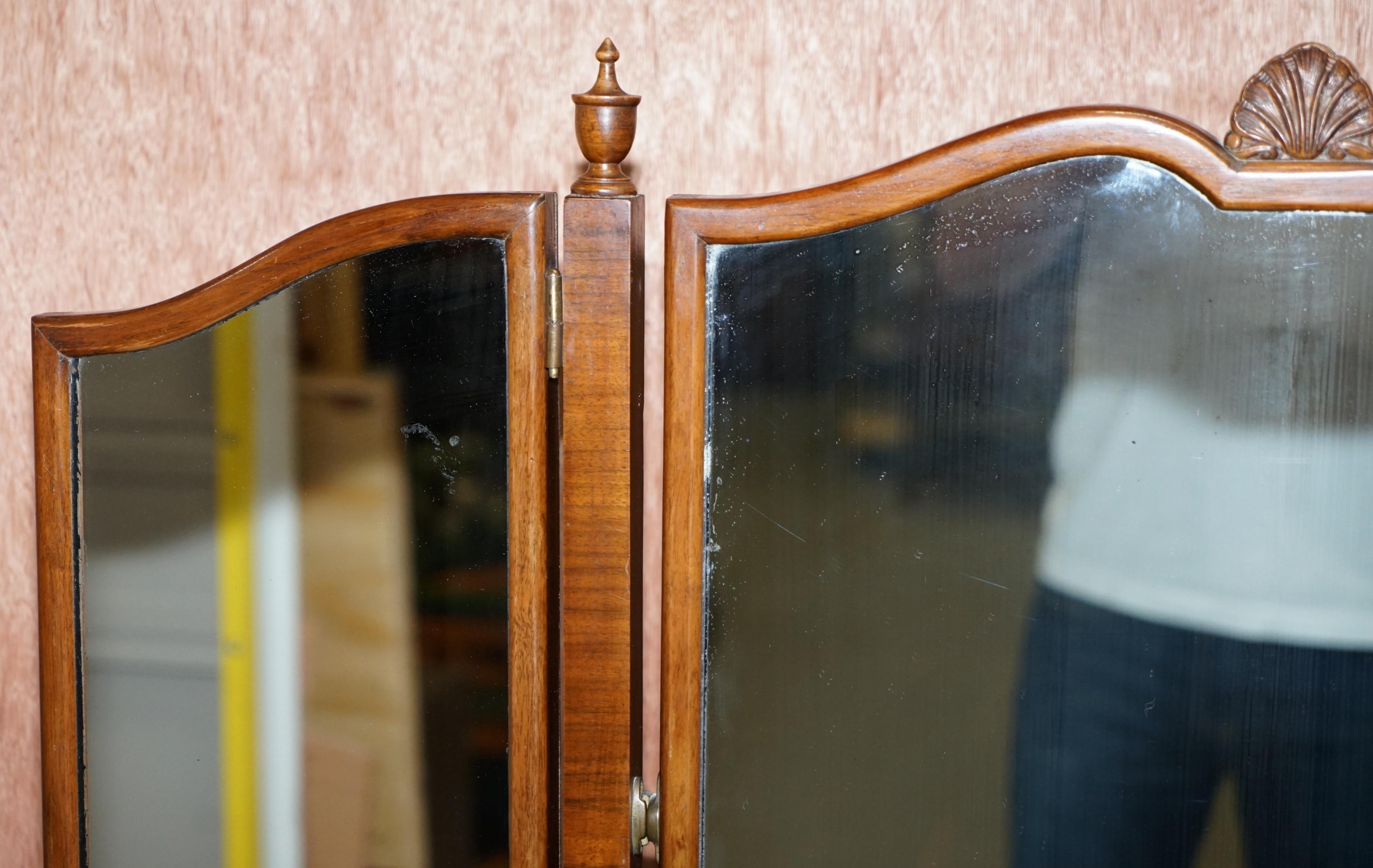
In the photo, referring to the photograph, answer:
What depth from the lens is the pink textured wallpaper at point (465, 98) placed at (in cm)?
86

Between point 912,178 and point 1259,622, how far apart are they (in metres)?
0.33

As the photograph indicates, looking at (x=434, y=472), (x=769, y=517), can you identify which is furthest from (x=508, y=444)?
(x=769, y=517)

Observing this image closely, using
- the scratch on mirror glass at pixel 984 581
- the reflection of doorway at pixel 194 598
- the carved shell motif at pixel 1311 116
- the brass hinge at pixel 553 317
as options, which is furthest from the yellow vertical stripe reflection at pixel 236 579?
the carved shell motif at pixel 1311 116

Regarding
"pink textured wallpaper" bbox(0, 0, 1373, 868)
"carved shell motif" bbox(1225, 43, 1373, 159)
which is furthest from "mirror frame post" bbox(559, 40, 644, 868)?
"carved shell motif" bbox(1225, 43, 1373, 159)

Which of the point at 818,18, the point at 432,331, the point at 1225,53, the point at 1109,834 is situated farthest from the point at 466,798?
the point at 1225,53

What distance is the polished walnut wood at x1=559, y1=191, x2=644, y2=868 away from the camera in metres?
0.70

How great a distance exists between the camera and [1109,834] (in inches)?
27.2

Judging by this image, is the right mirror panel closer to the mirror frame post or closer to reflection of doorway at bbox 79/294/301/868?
the mirror frame post

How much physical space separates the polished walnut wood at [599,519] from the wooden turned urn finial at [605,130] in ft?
0.03

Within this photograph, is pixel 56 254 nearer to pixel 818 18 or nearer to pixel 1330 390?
pixel 818 18

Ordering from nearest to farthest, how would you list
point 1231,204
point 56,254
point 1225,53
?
point 1231,204 < point 1225,53 < point 56,254

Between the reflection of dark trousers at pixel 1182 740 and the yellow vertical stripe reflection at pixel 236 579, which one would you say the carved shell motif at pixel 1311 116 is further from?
the yellow vertical stripe reflection at pixel 236 579

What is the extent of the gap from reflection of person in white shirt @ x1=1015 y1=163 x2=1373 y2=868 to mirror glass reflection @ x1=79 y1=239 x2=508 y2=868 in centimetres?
35

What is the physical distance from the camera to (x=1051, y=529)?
0.68 m
